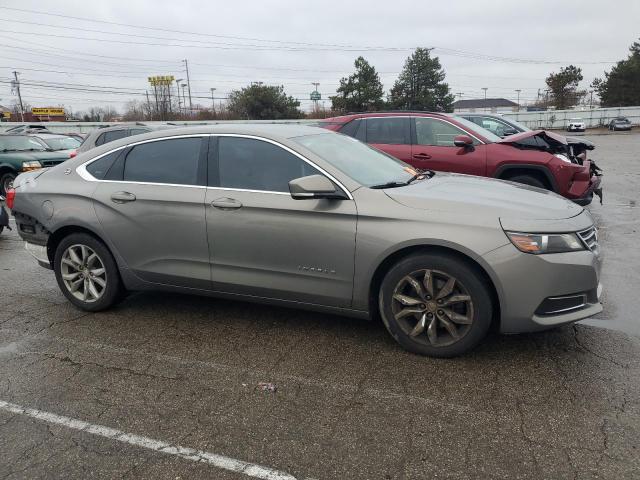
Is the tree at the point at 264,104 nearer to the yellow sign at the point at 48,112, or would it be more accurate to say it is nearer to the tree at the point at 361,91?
the tree at the point at 361,91

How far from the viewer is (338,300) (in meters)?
3.71

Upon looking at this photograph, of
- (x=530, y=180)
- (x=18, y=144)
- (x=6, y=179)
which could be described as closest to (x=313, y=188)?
(x=530, y=180)

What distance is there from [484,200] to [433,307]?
2.71 feet

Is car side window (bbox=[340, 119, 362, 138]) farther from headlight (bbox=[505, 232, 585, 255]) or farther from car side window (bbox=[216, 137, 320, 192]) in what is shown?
headlight (bbox=[505, 232, 585, 255])

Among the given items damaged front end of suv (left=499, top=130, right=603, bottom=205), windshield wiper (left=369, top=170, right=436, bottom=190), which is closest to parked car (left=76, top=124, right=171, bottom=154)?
damaged front end of suv (left=499, top=130, right=603, bottom=205)

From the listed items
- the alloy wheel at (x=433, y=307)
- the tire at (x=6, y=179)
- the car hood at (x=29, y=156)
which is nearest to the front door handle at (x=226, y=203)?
the alloy wheel at (x=433, y=307)

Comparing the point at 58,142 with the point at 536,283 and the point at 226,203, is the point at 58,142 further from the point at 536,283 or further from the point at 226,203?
the point at 536,283

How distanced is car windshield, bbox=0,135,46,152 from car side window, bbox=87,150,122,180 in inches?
358

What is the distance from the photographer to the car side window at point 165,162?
13.7 ft

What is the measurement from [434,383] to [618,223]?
623cm

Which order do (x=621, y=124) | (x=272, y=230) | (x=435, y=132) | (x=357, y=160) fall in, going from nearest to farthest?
(x=272, y=230) → (x=357, y=160) → (x=435, y=132) → (x=621, y=124)

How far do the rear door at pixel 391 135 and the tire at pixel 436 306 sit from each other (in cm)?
494

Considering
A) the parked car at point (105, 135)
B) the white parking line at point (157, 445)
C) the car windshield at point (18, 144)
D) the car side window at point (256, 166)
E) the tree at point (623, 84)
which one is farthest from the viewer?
the tree at point (623, 84)

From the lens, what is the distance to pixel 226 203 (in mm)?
3930
